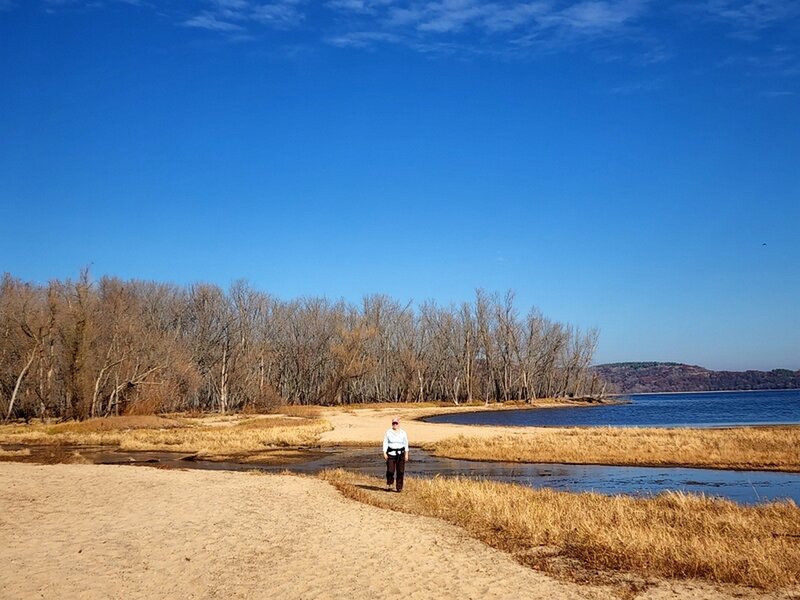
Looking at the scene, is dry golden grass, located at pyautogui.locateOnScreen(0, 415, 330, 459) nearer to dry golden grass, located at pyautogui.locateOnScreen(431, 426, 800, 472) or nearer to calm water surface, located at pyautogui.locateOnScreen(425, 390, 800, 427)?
dry golden grass, located at pyautogui.locateOnScreen(431, 426, 800, 472)

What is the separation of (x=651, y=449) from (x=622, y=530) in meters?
19.8

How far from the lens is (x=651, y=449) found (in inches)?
1205

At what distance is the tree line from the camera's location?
181 feet

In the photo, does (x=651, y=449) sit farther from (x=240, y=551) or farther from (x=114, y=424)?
(x=114, y=424)

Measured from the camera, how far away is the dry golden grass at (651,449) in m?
27.8

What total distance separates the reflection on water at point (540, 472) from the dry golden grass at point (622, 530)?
137 inches

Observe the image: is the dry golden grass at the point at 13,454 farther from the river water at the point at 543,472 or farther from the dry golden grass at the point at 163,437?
the dry golden grass at the point at 163,437

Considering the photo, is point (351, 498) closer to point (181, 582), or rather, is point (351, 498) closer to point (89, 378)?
point (181, 582)

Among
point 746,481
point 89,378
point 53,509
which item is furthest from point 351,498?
point 89,378

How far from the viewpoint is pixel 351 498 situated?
57.5 feet

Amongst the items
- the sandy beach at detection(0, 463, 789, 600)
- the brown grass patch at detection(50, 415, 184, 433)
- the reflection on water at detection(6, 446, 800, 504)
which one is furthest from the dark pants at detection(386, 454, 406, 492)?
the brown grass patch at detection(50, 415, 184, 433)

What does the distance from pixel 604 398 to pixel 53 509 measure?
117 m

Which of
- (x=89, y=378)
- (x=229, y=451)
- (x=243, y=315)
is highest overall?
(x=243, y=315)

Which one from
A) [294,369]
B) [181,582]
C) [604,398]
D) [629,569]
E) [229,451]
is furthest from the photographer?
[604,398]
